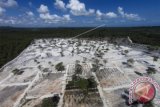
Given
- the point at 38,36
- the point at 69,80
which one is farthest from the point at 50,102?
the point at 38,36

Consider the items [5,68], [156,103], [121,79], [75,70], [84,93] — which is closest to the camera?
[156,103]

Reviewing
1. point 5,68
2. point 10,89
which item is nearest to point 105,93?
point 10,89

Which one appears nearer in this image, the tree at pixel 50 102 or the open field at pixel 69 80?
the tree at pixel 50 102

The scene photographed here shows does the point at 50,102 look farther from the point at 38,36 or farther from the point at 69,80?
the point at 38,36

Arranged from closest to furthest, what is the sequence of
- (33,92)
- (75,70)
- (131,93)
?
1. (131,93)
2. (33,92)
3. (75,70)

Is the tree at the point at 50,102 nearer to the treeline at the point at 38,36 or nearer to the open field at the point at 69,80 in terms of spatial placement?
the open field at the point at 69,80

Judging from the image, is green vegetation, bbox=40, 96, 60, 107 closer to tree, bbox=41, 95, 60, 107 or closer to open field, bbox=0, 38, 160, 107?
tree, bbox=41, 95, 60, 107

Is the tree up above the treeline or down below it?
above

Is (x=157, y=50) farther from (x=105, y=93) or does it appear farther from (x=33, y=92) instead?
(x=33, y=92)

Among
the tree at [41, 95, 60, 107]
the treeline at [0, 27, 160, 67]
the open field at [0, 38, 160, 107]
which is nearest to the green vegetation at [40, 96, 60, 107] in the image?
the tree at [41, 95, 60, 107]

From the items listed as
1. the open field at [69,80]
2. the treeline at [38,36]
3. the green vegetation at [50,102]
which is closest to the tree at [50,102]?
the green vegetation at [50,102]

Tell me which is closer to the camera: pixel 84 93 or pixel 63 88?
pixel 84 93
